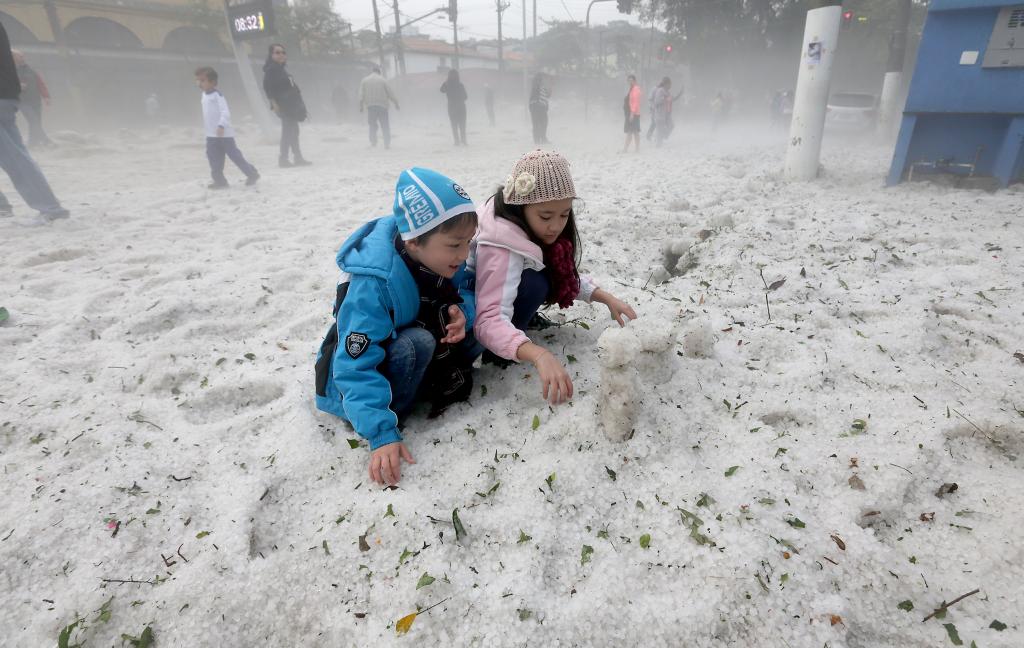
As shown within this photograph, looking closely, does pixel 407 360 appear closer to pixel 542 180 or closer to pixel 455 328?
pixel 455 328

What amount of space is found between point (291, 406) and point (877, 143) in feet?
44.2

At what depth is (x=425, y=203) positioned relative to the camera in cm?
175

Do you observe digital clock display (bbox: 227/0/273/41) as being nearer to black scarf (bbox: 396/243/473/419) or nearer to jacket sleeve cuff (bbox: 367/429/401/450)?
black scarf (bbox: 396/243/473/419)

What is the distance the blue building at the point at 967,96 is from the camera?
16.1 ft

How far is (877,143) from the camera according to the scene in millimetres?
11141

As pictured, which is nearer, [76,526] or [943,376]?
[76,526]

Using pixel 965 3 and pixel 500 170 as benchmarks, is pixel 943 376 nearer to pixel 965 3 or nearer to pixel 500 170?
pixel 965 3

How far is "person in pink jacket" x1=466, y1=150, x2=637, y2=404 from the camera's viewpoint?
192 cm

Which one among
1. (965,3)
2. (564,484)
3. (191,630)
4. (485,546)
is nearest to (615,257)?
(564,484)

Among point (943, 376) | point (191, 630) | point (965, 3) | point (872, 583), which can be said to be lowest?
point (191, 630)

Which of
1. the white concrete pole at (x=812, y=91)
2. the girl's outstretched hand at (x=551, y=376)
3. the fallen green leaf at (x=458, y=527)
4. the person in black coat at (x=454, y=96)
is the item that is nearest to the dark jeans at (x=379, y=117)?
the person in black coat at (x=454, y=96)

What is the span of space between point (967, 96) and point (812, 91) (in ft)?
4.74

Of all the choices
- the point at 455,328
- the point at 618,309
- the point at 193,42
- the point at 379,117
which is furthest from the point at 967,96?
the point at 193,42

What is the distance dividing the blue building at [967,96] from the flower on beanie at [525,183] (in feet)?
18.6
